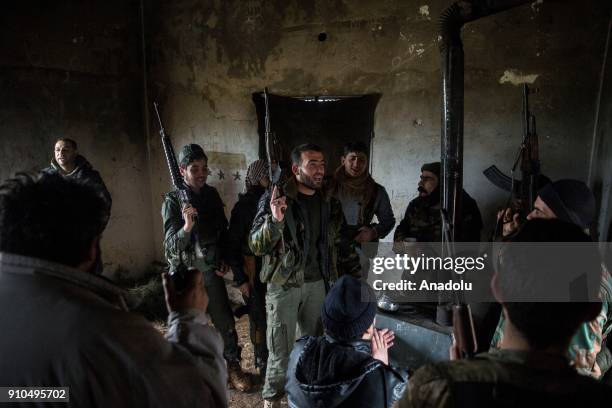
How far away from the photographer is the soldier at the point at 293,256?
2996 mm

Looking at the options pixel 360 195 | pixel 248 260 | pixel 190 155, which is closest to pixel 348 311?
pixel 248 260

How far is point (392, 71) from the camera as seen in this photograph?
457 centimetres

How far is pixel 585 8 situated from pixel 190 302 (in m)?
4.45

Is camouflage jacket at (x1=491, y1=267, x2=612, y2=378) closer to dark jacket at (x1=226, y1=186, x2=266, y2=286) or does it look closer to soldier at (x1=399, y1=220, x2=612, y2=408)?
soldier at (x1=399, y1=220, x2=612, y2=408)

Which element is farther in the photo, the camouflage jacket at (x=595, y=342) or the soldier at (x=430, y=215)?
the soldier at (x=430, y=215)

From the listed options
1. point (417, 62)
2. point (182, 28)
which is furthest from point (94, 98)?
point (417, 62)

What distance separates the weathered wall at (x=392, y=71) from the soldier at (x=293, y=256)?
1912 mm

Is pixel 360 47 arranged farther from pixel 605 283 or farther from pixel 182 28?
pixel 605 283

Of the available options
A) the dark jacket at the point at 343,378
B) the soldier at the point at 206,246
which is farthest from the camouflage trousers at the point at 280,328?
the dark jacket at the point at 343,378

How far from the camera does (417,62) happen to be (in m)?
4.43

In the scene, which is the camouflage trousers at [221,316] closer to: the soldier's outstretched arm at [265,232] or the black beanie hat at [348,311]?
the soldier's outstretched arm at [265,232]

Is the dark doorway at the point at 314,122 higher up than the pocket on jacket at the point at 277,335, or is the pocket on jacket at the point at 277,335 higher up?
the dark doorway at the point at 314,122

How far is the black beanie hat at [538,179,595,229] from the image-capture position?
2.15 meters

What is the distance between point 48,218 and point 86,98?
5.28 m
